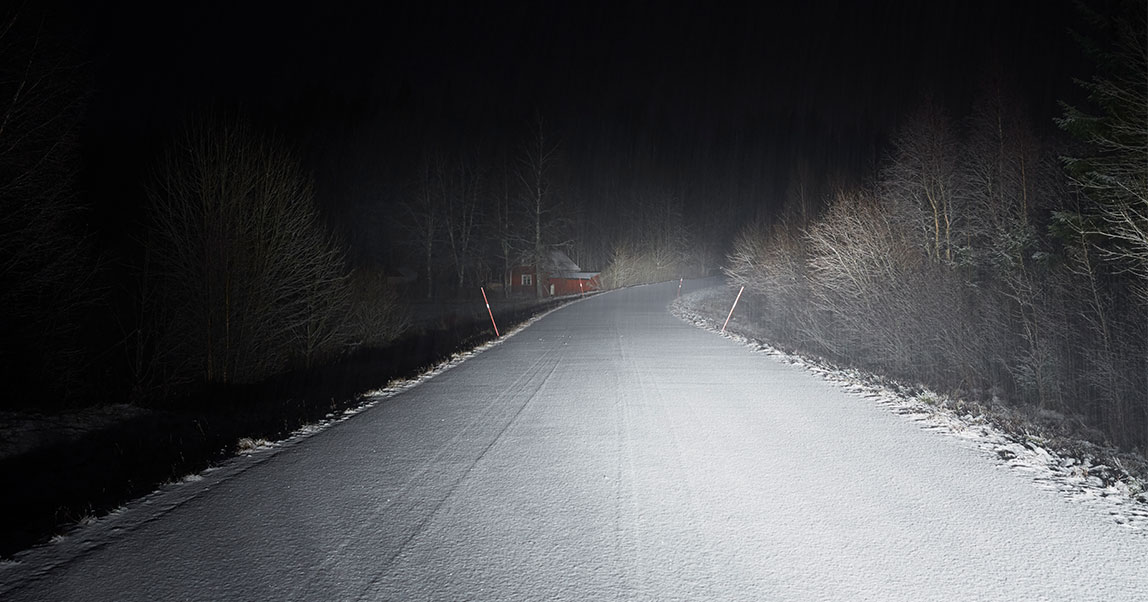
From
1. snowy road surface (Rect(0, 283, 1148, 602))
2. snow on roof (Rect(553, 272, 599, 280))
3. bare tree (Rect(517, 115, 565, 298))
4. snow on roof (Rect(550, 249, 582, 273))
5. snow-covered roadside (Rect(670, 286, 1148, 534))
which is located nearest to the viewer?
snowy road surface (Rect(0, 283, 1148, 602))

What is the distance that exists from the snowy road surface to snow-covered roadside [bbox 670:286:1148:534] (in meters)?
0.24

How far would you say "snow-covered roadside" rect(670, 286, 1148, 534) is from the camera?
5074 millimetres

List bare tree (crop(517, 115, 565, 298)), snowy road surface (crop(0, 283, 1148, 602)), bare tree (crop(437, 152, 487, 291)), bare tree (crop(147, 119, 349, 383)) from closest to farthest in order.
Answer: snowy road surface (crop(0, 283, 1148, 602))
bare tree (crop(147, 119, 349, 383))
bare tree (crop(517, 115, 565, 298))
bare tree (crop(437, 152, 487, 291))

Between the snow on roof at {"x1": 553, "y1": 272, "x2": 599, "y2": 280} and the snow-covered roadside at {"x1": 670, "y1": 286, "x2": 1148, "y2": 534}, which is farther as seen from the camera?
the snow on roof at {"x1": 553, "y1": 272, "x2": 599, "y2": 280}

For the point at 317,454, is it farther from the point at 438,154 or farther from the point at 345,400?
the point at 438,154

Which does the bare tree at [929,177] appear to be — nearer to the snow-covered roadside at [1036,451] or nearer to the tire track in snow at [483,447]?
the snow-covered roadside at [1036,451]

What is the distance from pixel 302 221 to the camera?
18.1m

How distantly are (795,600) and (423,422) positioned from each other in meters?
5.61

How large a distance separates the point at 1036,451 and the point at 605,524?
4.88m

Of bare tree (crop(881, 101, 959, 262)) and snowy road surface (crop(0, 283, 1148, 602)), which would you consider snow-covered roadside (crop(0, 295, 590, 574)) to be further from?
bare tree (crop(881, 101, 959, 262))

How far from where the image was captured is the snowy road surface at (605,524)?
3.66 meters

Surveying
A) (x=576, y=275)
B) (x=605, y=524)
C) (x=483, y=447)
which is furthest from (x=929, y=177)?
(x=576, y=275)

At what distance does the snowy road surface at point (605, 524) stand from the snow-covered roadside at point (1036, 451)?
24 cm

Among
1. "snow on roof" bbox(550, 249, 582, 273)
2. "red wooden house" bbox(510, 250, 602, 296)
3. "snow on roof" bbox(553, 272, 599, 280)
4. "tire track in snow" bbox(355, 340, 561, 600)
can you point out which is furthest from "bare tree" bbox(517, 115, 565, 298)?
"tire track in snow" bbox(355, 340, 561, 600)
